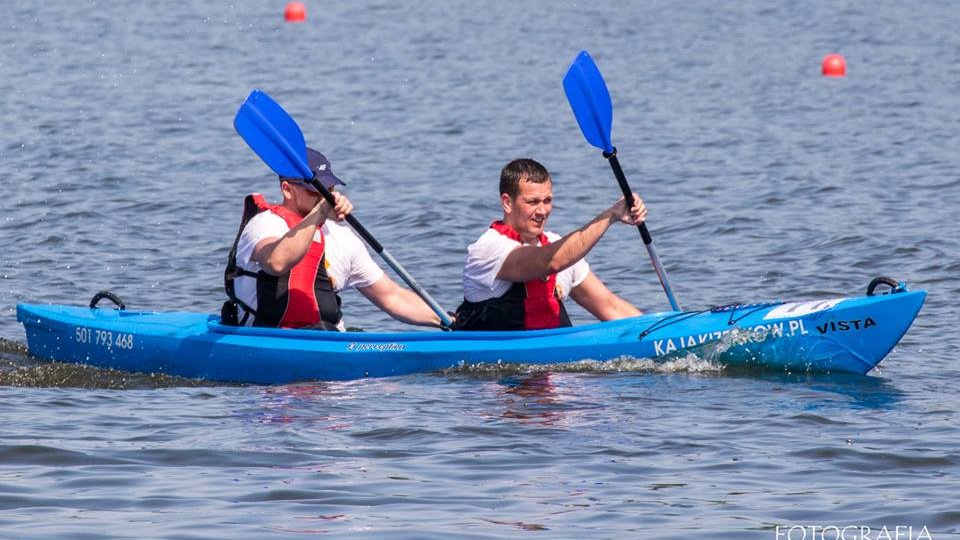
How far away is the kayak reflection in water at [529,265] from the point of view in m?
7.48

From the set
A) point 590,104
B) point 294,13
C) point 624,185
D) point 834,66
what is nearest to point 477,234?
point 590,104

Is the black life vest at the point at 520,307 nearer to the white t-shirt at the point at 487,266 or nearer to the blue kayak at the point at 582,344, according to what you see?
the white t-shirt at the point at 487,266

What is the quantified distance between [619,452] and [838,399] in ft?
4.34

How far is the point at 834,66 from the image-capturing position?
2064 centimetres

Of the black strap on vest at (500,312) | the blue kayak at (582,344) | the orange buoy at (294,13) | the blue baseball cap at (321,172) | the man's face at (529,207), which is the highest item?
the orange buoy at (294,13)

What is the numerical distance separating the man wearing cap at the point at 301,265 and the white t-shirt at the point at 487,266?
0.45 metres

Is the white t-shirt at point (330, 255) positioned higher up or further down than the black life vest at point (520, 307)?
higher up

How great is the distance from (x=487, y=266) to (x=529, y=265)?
0.80 feet

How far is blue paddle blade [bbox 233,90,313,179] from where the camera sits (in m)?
7.71

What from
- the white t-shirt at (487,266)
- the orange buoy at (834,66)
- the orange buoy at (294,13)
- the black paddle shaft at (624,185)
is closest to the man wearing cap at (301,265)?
the white t-shirt at (487,266)

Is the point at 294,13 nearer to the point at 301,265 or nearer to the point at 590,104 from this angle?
the point at 590,104

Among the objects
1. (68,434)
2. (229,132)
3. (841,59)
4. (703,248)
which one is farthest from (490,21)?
(68,434)

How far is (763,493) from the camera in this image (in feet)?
18.6

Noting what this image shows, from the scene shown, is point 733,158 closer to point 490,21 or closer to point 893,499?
→ point 893,499
